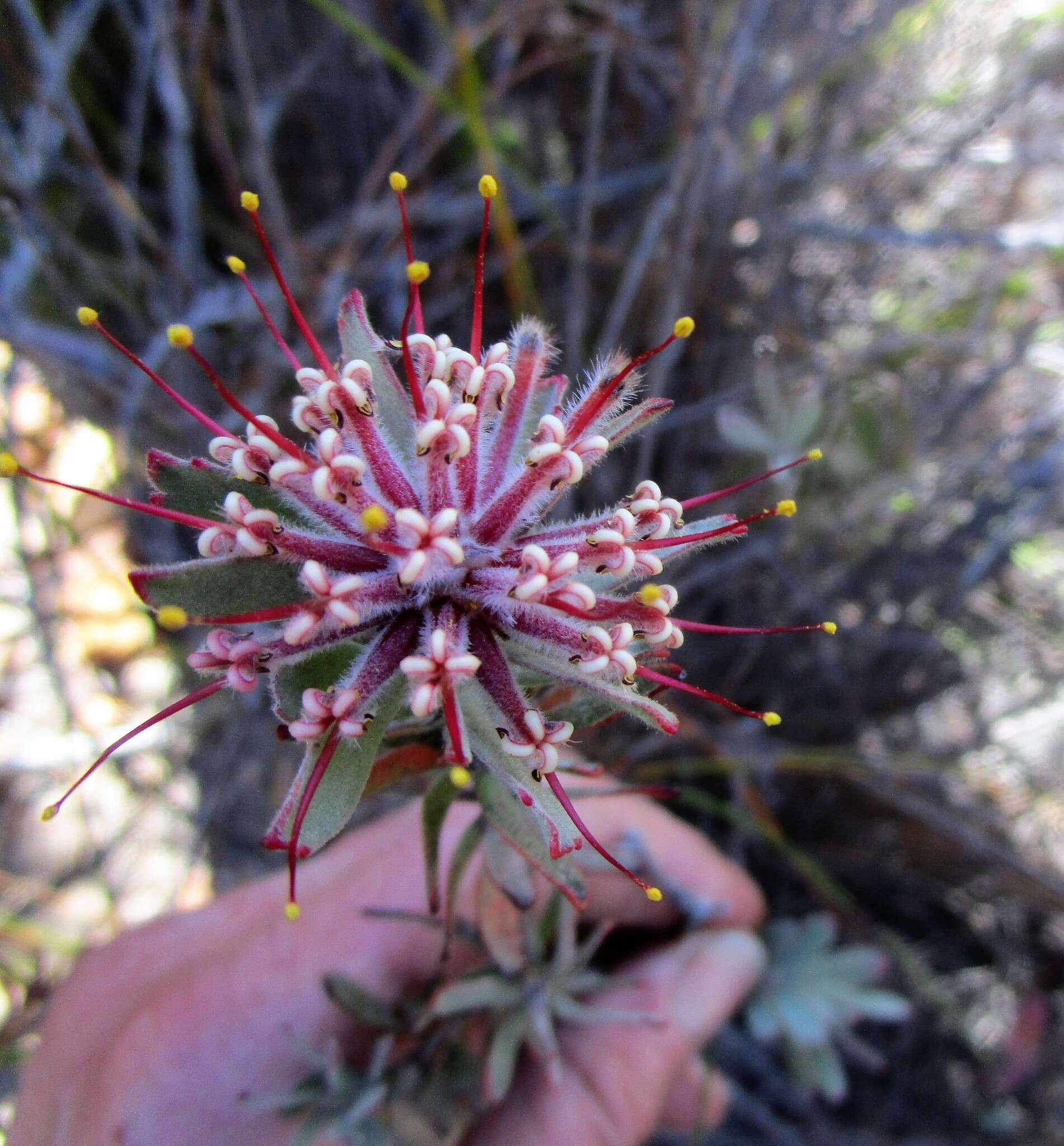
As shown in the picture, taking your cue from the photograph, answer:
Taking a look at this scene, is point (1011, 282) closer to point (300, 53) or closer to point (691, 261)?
point (691, 261)

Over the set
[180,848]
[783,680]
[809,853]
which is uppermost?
[783,680]

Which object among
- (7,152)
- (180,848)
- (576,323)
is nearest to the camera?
(7,152)

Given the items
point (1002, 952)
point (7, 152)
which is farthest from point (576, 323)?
point (1002, 952)

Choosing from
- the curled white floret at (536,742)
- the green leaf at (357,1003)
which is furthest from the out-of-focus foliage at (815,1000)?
the curled white floret at (536,742)

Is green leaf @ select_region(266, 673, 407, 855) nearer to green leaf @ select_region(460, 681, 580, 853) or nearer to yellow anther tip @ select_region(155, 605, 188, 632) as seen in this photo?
green leaf @ select_region(460, 681, 580, 853)

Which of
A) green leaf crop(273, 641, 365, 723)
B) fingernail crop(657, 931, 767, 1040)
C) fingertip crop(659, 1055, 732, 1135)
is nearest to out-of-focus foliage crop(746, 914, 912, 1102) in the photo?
fingernail crop(657, 931, 767, 1040)
